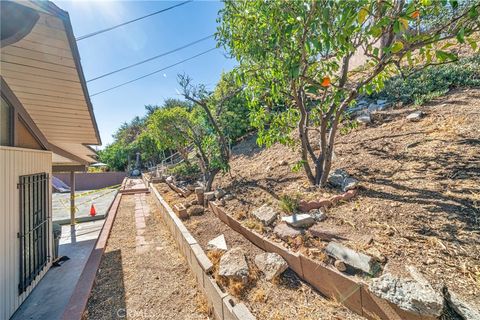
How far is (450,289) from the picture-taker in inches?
66.6

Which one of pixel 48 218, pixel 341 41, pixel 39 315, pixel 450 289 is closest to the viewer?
pixel 450 289

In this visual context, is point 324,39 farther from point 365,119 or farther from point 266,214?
point 365,119

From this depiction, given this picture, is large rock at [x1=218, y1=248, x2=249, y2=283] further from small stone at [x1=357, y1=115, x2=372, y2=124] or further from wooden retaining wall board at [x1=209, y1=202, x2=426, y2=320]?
small stone at [x1=357, y1=115, x2=372, y2=124]

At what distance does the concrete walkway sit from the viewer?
10.0ft

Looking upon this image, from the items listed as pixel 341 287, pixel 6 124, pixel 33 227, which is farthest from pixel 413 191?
pixel 33 227

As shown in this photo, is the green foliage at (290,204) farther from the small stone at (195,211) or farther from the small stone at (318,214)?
the small stone at (195,211)

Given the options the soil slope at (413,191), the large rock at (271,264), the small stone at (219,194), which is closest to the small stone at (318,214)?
the soil slope at (413,191)

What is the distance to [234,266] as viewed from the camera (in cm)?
266

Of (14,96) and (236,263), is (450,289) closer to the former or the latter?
(236,263)

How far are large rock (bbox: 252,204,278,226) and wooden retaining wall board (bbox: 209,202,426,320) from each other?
1.37 ft

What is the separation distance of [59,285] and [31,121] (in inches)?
116

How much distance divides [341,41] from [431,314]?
100 inches

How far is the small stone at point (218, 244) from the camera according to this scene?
3.30 metres

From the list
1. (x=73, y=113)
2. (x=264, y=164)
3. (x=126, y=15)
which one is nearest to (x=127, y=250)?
(x=73, y=113)
